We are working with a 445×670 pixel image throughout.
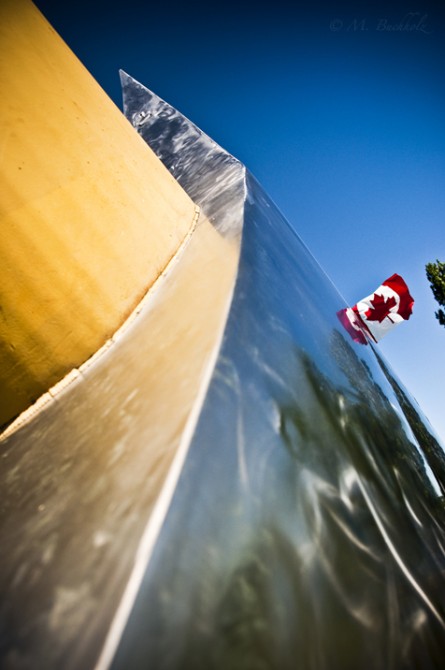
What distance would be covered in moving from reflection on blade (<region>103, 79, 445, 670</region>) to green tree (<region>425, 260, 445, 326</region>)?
12.8 meters

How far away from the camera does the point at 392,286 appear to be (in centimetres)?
351

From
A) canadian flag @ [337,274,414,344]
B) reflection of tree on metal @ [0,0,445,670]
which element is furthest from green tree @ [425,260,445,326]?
reflection of tree on metal @ [0,0,445,670]

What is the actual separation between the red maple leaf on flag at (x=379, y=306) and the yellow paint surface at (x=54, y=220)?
250cm

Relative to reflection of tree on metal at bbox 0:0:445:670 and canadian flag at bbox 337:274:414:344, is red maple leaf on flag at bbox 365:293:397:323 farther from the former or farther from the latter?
reflection of tree on metal at bbox 0:0:445:670

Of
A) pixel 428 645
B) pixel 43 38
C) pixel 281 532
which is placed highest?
pixel 43 38

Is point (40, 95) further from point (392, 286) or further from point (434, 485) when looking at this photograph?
point (392, 286)

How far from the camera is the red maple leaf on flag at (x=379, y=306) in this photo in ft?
11.4

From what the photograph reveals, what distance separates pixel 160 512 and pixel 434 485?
2.00 metres

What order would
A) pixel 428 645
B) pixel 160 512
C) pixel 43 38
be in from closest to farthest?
pixel 160 512, pixel 428 645, pixel 43 38

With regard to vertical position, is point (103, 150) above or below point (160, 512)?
above

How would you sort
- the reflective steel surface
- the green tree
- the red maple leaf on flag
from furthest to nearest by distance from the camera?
the green tree, the red maple leaf on flag, the reflective steel surface

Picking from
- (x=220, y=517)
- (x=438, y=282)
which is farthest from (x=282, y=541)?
(x=438, y=282)

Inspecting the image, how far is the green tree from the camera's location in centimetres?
1179

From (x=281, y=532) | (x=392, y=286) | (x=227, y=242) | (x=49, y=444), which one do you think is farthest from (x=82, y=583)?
(x=392, y=286)
